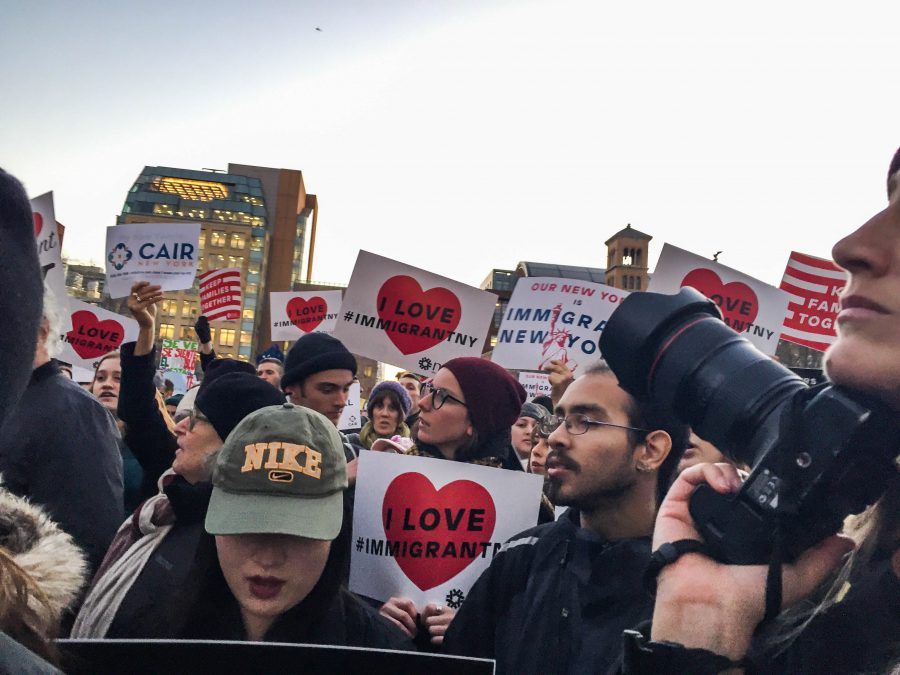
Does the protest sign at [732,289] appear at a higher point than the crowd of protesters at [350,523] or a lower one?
higher

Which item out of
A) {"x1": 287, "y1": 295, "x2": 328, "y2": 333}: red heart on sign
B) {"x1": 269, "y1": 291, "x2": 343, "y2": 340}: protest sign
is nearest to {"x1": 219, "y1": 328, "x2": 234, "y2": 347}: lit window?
{"x1": 269, "y1": 291, "x2": 343, "y2": 340}: protest sign

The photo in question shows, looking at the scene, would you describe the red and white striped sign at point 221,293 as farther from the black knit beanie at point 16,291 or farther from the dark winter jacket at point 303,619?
the black knit beanie at point 16,291

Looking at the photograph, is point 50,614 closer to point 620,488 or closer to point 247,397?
point 620,488

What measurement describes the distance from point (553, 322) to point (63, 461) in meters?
A: 3.25

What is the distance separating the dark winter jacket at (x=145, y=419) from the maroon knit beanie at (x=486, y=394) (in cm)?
149

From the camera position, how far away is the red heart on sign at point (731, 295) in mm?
4719

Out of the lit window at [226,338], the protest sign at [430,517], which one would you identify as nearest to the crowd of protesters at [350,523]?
the protest sign at [430,517]

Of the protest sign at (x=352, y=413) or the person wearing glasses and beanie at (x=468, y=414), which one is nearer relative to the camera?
the person wearing glasses and beanie at (x=468, y=414)

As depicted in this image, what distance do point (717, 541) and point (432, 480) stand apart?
205 cm

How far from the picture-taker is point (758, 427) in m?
0.96

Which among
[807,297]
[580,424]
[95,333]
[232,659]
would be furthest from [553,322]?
[95,333]

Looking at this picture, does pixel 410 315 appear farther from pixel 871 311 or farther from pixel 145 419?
pixel 871 311

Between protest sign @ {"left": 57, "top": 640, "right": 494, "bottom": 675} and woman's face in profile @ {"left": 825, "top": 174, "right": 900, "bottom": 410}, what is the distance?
603 millimetres

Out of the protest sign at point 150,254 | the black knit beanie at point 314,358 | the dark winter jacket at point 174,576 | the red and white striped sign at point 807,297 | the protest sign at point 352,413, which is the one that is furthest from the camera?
the protest sign at point 352,413
